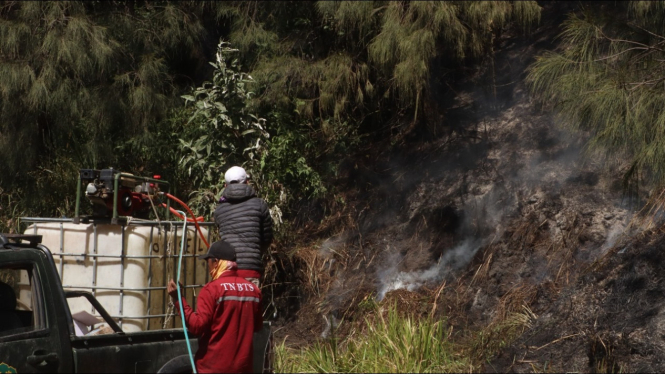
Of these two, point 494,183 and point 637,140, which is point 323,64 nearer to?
point 494,183

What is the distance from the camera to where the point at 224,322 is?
474 cm

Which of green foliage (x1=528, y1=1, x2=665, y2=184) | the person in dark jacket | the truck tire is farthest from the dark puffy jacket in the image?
green foliage (x1=528, y1=1, x2=665, y2=184)

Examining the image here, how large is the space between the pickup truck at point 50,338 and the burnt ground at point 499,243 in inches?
112

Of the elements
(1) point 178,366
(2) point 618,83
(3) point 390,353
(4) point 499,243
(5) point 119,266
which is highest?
(2) point 618,83

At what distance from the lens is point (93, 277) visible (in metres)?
5.68

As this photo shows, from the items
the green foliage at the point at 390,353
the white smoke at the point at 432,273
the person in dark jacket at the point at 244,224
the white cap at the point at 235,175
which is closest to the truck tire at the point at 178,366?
the person in dark jacket at the point at 244,224

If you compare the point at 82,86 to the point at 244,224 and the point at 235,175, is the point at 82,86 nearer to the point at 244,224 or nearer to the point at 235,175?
the point at 235,175

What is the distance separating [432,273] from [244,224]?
2561 millimetres

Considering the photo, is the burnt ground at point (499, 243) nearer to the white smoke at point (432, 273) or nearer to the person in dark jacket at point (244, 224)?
the white smoke at point (432, 273)

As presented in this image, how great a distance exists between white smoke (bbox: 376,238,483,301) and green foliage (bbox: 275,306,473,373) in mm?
1126

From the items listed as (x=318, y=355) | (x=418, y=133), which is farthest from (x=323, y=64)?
(x=318, y=355)

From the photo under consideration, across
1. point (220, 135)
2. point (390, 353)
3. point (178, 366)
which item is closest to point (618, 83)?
point (390, 353)

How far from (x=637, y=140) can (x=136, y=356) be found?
355cm

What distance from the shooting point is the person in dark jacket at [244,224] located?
6.52 metres
